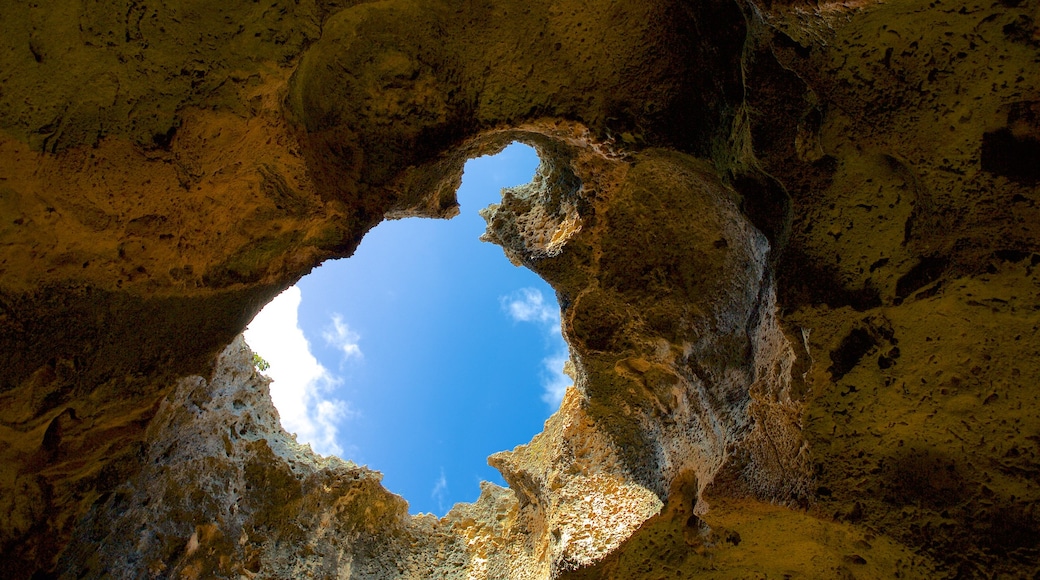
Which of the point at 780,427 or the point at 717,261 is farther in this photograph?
the point at 717,261

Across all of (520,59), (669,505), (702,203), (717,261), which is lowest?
(669,505)

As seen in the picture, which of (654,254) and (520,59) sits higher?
(520,59)

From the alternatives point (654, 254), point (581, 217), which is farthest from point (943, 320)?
point (581, 217)

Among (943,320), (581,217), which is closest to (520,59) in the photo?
(581,217)

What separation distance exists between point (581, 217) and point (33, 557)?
13.5 ft

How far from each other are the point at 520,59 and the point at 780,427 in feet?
9.17

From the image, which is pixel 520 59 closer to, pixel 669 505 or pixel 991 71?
pixel 991 71

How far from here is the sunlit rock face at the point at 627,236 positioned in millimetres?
2854

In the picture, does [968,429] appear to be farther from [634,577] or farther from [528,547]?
[528,547]

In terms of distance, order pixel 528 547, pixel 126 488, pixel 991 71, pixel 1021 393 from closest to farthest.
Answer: pixel 991 71 < pixel 1021 393 < pixel 126 488 < pixel 528 547

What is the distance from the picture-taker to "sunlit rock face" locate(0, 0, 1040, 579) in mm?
2854

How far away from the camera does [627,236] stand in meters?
4.57

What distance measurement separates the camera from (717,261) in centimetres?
430

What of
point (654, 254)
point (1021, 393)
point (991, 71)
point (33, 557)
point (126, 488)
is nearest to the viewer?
point (991, 71)
